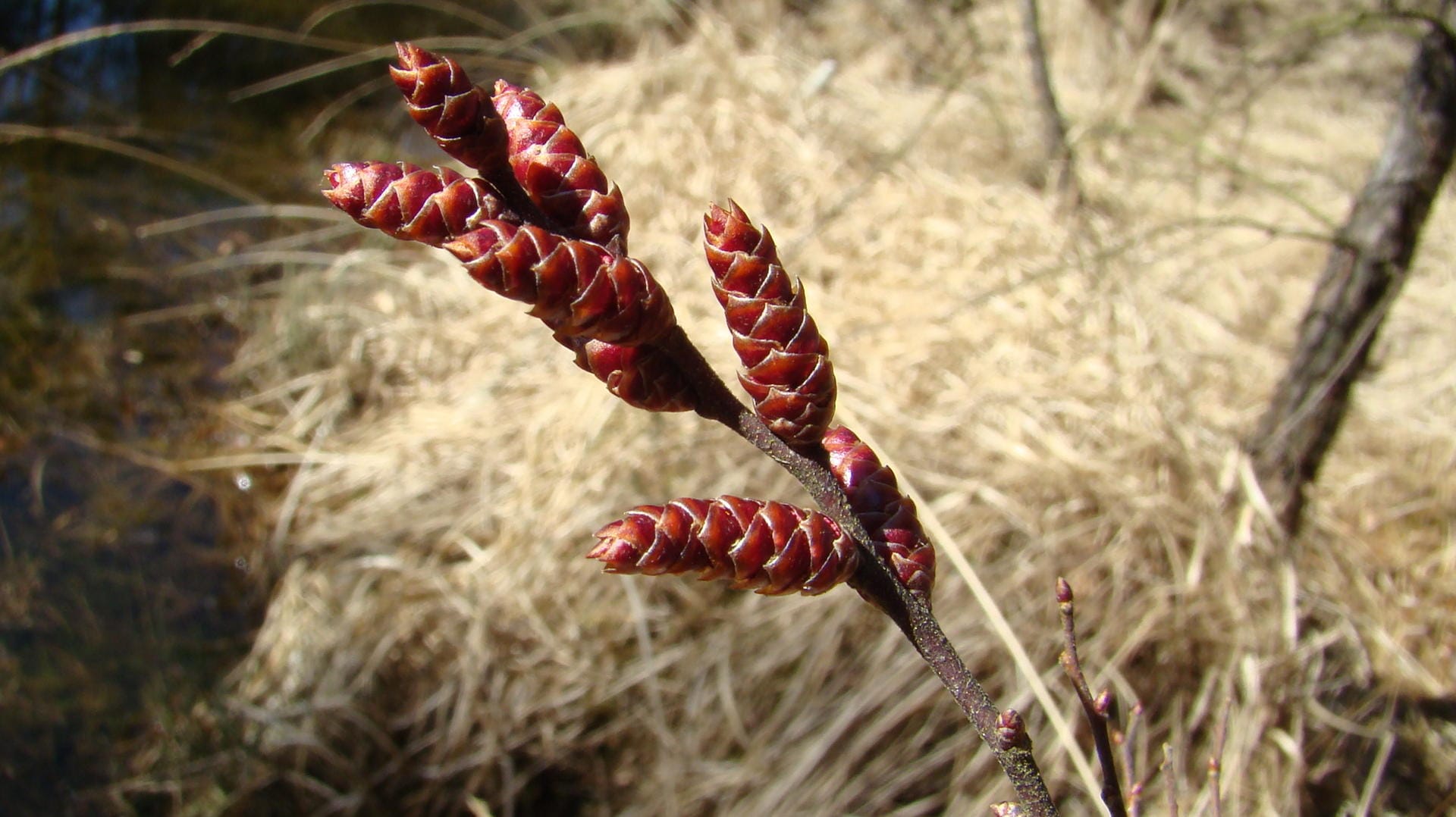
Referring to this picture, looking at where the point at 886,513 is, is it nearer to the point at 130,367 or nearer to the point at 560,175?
the point at 560,175

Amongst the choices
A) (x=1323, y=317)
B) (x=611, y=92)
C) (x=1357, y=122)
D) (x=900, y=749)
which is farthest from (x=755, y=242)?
(x=1357, y=122)

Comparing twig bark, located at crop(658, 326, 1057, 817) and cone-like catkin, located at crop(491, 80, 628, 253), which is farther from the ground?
cone-like catkin, located at crop(491, 80, 628, 253)

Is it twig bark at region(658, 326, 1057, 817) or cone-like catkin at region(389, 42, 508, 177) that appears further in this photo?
twig bark at region(658, 326, 1057, 817)

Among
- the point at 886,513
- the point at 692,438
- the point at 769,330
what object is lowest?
the point at 692,438

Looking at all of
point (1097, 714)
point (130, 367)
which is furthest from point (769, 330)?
point (130, 367)

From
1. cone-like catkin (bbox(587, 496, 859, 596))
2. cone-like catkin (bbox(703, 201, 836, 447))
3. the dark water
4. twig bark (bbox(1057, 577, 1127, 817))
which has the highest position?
cone-like catkin (bbox(703, 201, 836, 447))

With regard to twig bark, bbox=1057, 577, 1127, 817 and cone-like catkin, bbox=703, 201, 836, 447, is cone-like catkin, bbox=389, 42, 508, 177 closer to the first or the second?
cone-like catkin, bbox=703, 201, 836, 447

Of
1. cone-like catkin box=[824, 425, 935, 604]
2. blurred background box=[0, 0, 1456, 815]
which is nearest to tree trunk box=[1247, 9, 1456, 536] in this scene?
blurred background box=[0, 0, 1456, 815]

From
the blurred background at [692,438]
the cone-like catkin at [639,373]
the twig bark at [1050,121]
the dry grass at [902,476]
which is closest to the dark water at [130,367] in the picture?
the blurred background at [692,438]
